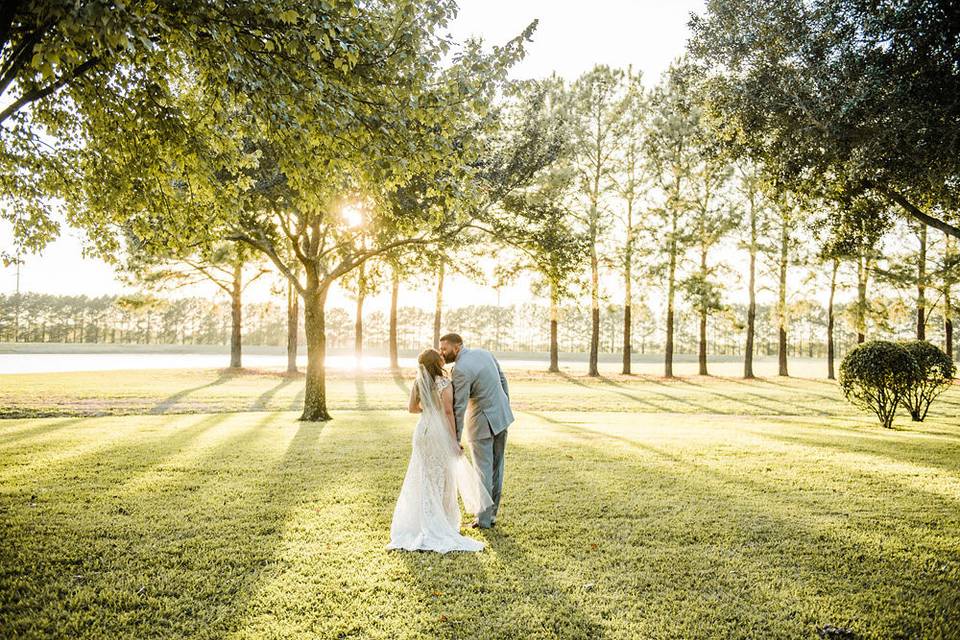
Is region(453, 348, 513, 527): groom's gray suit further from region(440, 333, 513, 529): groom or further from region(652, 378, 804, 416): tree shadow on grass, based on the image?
region(652, 378, 804, 416): tree shadow on grass

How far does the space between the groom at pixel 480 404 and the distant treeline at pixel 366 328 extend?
309 ft

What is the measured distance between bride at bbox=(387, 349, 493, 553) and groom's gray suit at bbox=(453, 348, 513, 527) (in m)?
0.12

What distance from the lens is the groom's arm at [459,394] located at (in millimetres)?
6414

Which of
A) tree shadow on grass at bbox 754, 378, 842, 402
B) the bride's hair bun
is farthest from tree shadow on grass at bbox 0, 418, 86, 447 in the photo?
tree shadow on grass at bbox 754, 378, 842, 402

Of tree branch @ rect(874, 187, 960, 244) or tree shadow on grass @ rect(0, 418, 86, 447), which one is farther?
tree branch @ rect(874, 187, 960, 244)

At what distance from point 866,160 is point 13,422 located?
19908 mm

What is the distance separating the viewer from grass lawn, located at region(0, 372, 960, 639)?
430 centimetres

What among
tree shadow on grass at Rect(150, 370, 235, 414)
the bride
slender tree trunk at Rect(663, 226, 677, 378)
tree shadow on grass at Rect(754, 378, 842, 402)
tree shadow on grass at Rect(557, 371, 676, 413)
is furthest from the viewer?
slender tree trunk at Rect(663, 226, 677, 378)

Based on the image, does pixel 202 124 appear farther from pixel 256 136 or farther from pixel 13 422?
pixel 13 422

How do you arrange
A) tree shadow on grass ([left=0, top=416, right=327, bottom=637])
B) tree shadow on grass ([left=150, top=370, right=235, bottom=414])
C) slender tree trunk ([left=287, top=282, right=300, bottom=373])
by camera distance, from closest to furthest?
tree shadow on grass ([left=0, top=416, right=327, bottom=637]) < tree shadow on grass ([left=150, top=370, right=235, bottom=414]) < slender tree trunk ([left=287, top=282, right=300, bottom=373])

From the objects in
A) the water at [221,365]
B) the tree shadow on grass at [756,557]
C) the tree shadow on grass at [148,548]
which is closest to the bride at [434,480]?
the tree shadow on grass at [756,557]

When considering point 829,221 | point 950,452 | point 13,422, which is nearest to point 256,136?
point 13,422

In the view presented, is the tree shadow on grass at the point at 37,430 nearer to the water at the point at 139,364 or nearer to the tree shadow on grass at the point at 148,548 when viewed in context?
the tree shadow on grass at the point at 148,548

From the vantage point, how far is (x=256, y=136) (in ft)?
26.0
